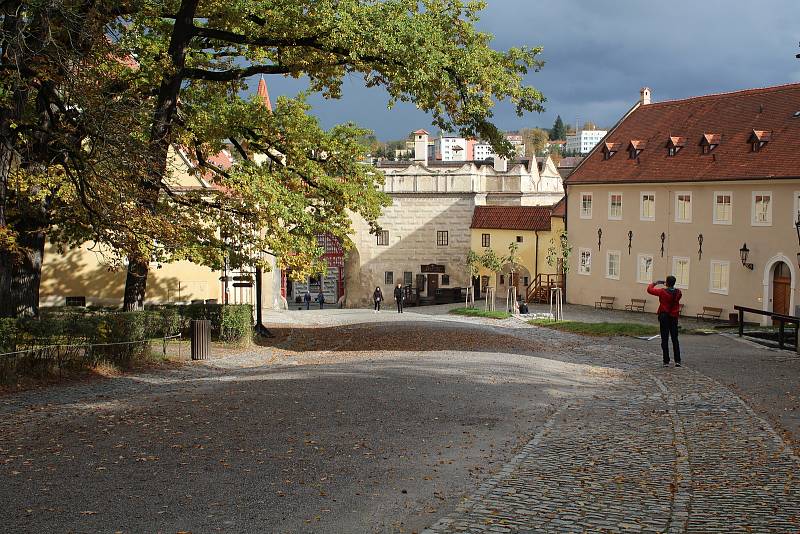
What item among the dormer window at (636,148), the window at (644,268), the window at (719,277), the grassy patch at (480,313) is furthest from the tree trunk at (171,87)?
the dormer window at (636,148)

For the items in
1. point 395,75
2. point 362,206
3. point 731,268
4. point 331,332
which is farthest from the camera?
point 731,268

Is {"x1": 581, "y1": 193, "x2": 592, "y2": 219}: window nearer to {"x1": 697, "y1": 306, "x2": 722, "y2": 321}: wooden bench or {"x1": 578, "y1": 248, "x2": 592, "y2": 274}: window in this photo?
{"x1": 578, "y1": 248, "x2": 592, "y2": 274}: window

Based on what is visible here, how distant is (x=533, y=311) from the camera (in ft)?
146

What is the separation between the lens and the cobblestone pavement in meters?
7.77

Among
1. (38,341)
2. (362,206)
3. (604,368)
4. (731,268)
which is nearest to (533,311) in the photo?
(731,268)

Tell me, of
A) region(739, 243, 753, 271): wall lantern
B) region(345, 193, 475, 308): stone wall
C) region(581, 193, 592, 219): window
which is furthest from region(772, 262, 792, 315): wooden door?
region(345, 193, 475, 308): stone wall

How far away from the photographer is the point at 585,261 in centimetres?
4597

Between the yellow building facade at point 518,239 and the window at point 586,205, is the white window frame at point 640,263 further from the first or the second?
the yellow building facade at point 518,239

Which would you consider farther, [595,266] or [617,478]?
[595,266]

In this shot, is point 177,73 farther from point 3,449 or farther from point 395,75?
point 3,449

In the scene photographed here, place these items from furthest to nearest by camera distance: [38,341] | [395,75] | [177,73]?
1. [177,73]
2. [395,75]
3. [38,341]

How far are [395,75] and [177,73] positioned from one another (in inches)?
201

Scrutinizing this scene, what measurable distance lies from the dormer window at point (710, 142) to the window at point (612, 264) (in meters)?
6.81

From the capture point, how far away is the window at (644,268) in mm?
41250
